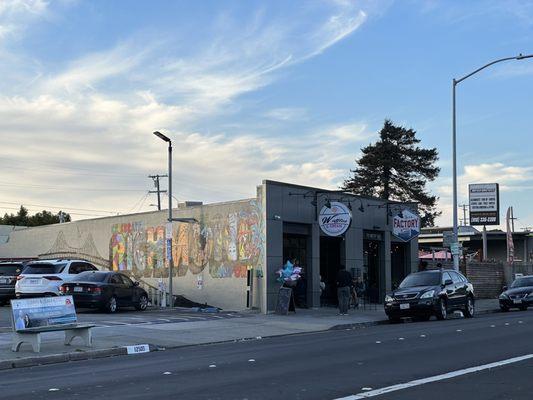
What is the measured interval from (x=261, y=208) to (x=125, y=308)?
6605 mm

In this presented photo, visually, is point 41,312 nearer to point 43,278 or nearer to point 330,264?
point 43,278

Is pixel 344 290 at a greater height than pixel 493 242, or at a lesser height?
lesser

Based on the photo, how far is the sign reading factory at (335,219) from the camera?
2498cm

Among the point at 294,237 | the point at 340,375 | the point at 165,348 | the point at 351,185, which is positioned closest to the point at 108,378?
the point at 340,375

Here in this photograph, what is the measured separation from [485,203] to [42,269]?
26615 mm

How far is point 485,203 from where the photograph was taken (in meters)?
A: 40.2

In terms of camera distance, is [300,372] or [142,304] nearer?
[300,372]

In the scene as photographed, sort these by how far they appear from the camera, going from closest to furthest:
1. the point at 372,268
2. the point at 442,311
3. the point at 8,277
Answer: the point at 442,311 < the point at 8,277 < the point at 372,268

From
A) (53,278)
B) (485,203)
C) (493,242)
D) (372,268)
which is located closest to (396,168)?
(493,242)

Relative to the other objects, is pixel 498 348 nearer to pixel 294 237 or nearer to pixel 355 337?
pixel 355 337

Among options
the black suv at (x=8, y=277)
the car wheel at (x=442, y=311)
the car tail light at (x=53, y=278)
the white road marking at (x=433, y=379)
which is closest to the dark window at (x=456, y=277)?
the car wheel at (x=442, y=311)

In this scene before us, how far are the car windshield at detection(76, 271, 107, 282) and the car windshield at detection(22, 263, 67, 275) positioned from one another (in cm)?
138

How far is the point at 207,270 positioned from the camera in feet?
88.7

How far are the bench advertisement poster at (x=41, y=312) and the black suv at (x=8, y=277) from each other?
13186 mm
